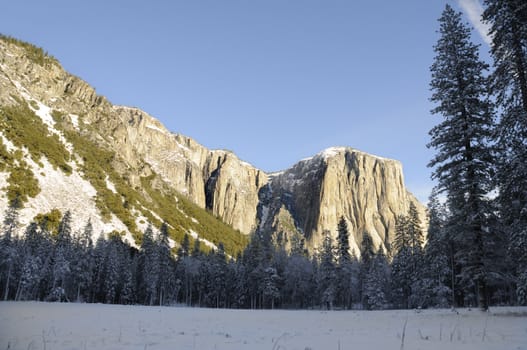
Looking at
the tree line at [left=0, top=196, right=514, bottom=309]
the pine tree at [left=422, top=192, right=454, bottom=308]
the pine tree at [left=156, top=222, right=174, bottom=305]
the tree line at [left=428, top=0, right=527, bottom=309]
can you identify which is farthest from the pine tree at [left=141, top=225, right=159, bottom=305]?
the tree line at [left=428, top=0, right=527, bottom=309]

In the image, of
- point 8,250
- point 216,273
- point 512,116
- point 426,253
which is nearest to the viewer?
point 512,116

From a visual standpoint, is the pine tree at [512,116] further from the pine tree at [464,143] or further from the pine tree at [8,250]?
the pine tree at [8,250]

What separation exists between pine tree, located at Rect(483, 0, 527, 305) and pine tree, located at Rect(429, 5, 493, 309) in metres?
1.13

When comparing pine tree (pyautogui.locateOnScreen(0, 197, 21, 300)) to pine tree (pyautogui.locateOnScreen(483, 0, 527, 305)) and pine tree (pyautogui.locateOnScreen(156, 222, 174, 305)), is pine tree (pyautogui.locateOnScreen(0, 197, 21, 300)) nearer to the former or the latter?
pine tree (pyautogui.locateOnScreen(156, 222, 174, 305))

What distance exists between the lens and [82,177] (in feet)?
315

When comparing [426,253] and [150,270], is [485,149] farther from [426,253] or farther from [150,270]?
[150,270]

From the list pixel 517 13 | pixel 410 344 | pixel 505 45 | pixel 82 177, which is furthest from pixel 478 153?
pixel 82 177

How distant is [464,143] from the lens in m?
17.6

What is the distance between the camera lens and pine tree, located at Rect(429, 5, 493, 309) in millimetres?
16594

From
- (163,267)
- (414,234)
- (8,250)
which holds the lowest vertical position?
(163,267)

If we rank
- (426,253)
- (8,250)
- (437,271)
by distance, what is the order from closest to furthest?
(426,253)
(437,271)
(8,250)

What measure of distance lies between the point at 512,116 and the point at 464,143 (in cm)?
345

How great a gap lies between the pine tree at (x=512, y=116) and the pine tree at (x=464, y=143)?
1.13 meters

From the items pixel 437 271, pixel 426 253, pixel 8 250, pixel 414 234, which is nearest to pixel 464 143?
pixel 426 253
